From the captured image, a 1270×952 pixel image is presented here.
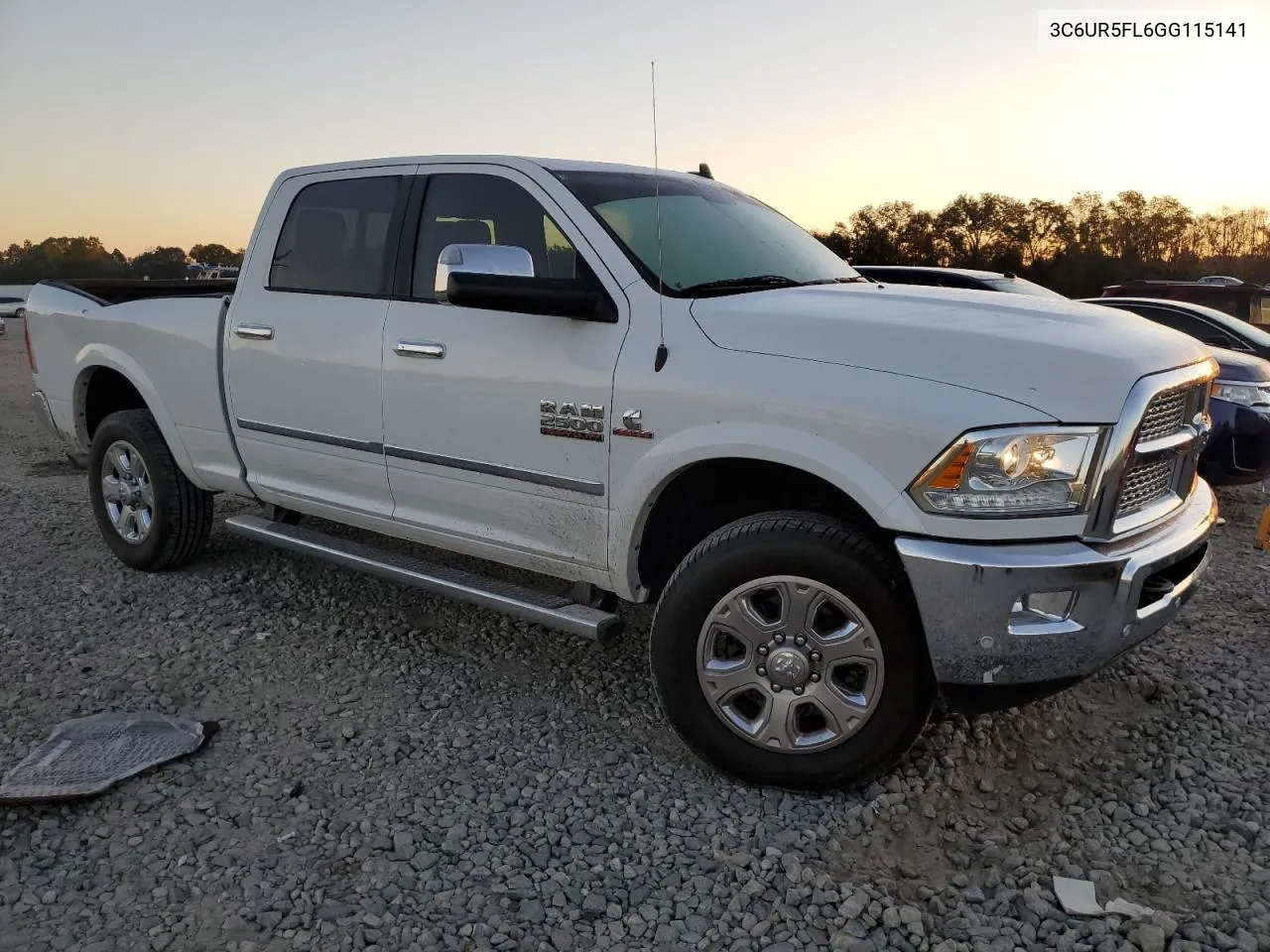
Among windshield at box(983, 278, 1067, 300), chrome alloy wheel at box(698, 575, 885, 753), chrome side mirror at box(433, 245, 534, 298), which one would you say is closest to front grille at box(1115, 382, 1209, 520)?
chrome alloy wheel at box(698, 575, 885, 753)

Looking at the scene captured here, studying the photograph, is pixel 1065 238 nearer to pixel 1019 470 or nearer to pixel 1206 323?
pixel 1206 323

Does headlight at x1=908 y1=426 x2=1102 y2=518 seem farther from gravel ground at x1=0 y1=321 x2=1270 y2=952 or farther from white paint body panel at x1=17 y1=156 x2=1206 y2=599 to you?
gravel ground at x1=0 y1=321 x2=1270 y2=952

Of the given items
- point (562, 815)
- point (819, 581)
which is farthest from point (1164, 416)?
point (562, 815)

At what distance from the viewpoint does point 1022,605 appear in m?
2.70

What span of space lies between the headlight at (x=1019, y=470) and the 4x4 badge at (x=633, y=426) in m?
0.94

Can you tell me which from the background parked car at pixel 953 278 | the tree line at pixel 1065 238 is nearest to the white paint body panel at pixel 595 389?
the background parked car at pixel 953 278

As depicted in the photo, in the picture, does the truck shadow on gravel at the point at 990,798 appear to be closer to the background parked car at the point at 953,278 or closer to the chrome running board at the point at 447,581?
the chrome running board at the point at 447,581

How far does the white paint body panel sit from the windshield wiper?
0.13 meters

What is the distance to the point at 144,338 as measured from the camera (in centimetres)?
498

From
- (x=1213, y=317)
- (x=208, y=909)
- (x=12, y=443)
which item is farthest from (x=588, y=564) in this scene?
(x=12, y=443)

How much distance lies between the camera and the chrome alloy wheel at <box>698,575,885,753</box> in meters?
2.96

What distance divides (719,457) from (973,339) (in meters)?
0.82

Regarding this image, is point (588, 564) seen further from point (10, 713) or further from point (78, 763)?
point (10, 713)

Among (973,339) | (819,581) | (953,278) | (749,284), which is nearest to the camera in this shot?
(973,339)
